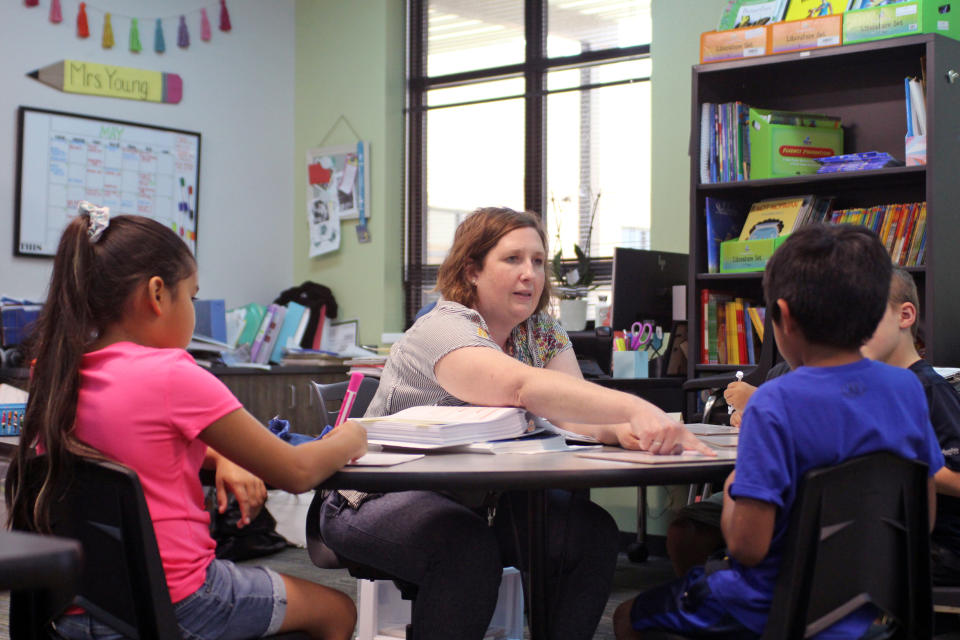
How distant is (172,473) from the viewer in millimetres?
1354

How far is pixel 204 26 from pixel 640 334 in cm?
289

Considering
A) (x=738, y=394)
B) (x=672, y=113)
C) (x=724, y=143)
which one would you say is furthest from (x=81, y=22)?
(x=738, y=394)

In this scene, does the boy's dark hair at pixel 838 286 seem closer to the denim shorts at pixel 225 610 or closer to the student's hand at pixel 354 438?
the student's hand at pixel 354 438

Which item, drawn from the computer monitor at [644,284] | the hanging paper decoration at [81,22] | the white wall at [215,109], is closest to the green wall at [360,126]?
the white wall at [215,109]

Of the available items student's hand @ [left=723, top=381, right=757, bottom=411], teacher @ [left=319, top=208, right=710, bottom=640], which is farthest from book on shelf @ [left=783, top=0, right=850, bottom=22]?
teacher @ [left=319, top=208, right=710, bottom=640]

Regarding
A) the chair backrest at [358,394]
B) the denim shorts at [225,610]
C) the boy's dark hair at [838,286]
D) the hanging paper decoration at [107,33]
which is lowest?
the denim shorts at [225,610]

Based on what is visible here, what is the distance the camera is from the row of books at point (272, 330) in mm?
4945

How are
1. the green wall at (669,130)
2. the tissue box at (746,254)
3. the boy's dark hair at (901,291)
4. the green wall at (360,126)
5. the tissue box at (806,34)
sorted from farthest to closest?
1. the green wall at (360,126)
2. the green wall at (669,130)
3. the tissue box at (746,254)
4. the tissue box at (806,34)
5. the boy's dark hair at (901,291)

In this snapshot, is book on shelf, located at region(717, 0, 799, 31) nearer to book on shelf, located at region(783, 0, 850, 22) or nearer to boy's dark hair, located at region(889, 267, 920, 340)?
book on shelf, located at region(783, 0, 850, 22)

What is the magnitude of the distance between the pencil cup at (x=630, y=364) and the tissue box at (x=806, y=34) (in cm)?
112

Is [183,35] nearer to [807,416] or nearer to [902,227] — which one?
[902,227]

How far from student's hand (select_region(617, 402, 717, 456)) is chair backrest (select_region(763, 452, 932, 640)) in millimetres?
274

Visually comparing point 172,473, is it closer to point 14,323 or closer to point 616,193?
point 14,323

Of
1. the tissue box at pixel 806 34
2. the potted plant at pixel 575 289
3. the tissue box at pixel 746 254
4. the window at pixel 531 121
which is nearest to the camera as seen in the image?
the tissue box at pixel 806 34
